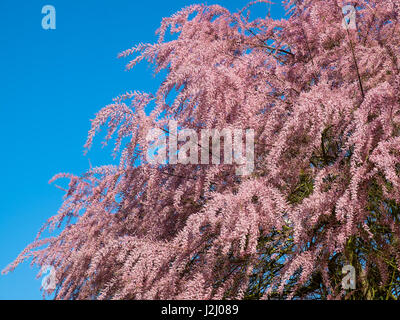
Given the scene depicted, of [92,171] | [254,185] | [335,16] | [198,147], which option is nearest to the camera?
[254,185]

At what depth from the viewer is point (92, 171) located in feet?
19.9

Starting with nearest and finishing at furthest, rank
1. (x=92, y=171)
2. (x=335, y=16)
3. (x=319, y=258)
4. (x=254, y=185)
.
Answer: (x=254, y=185), (x=319, y=258), (x=335, y=16), (x=92, y=171)

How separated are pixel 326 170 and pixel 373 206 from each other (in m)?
0.89

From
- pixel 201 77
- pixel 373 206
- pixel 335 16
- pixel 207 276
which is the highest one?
pixel 335 16

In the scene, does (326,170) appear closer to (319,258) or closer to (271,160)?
(271,160)

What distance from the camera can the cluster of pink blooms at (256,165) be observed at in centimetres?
348

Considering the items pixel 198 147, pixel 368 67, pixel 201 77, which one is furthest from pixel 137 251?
pixel 368 67

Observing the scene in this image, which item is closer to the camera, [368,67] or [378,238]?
[378,238]

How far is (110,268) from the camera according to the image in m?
5.00

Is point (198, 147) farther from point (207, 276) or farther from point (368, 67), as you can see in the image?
point (368, 67)

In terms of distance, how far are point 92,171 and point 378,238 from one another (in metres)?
3.87

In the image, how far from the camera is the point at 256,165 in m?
4.18

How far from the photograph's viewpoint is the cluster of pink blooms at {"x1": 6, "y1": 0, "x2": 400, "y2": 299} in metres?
3.48

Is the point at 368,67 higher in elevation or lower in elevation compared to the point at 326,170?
higher
